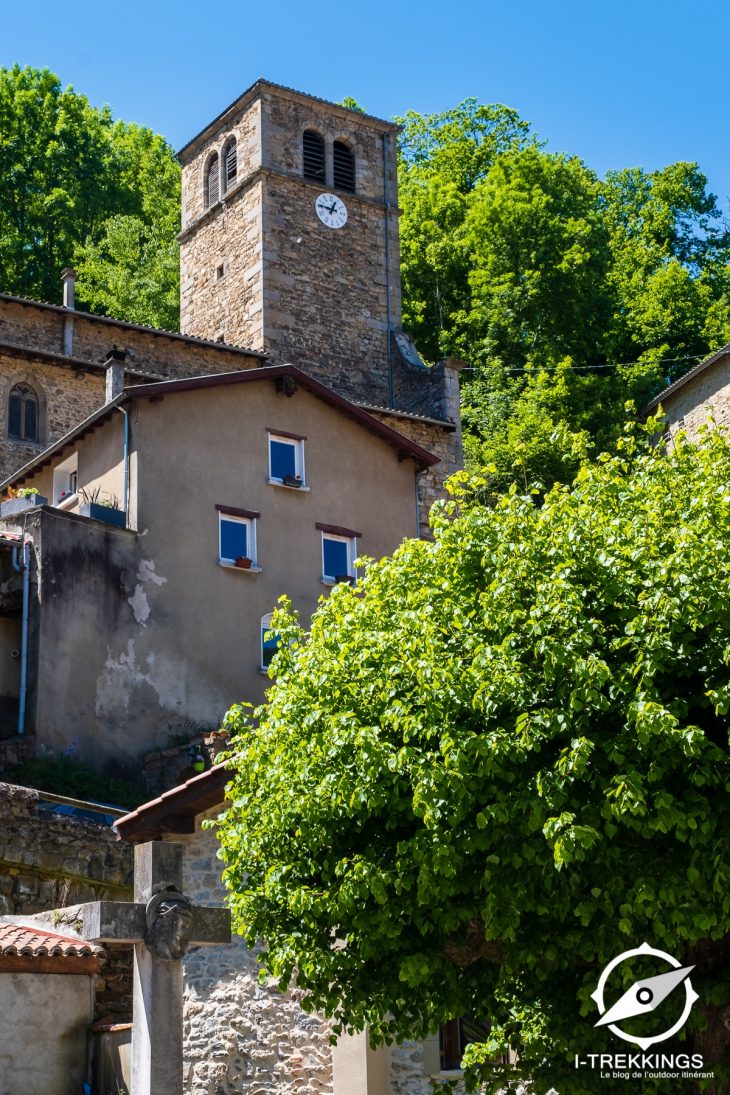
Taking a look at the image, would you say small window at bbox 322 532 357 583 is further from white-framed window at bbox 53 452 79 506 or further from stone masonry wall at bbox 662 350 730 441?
stone masonry wall at bbox 662 350 730 441

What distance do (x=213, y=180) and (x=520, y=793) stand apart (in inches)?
1391

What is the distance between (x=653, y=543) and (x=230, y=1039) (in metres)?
7.64

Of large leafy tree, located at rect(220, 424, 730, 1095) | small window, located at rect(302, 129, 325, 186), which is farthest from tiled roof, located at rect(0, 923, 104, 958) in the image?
small window, located at rect(302, 129, 325, 186)

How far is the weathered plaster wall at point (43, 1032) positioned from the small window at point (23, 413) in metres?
20.7

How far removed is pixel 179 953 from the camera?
12.6 m

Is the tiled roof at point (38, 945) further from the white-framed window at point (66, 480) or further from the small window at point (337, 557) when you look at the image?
the white-framed window at point (66, 480)

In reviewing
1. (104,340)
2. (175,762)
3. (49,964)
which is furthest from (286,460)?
(49,964)

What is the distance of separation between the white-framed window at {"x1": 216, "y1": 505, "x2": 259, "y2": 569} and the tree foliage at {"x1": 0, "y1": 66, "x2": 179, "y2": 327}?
2175cm

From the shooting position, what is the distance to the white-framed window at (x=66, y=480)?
29.1m

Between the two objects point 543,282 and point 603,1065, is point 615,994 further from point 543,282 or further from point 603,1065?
point 543,282

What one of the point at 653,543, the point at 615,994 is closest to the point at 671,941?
the point at 615,994

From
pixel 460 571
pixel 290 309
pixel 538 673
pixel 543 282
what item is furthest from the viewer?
pixel 543 282

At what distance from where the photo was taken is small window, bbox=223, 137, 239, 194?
43.8 m

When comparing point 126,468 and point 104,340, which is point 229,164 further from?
point 126,468
